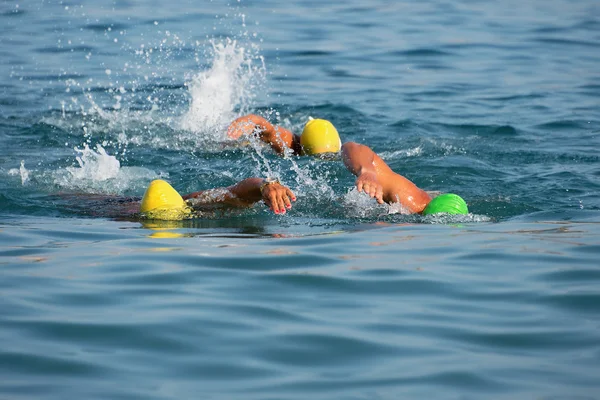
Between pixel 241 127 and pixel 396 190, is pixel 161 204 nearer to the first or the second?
pixel 396 190

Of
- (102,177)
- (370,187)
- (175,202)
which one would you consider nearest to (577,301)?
(370,187)

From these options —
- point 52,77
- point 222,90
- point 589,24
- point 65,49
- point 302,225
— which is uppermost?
point 589,24

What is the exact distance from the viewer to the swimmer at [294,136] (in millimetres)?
10461

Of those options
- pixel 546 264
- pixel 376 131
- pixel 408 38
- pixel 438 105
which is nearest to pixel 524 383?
pixel 546 264

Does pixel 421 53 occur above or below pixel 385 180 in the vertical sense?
above

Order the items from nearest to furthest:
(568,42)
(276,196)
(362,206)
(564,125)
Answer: (276,196) → (362,206) → (564,125) → (568,42)

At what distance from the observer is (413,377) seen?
415 cm

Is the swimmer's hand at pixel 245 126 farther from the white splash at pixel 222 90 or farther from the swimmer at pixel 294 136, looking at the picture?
the white splash at pixel 222 90

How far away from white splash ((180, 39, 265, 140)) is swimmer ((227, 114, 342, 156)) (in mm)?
410

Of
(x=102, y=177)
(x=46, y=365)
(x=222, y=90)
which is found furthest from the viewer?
(x=222, y=90)

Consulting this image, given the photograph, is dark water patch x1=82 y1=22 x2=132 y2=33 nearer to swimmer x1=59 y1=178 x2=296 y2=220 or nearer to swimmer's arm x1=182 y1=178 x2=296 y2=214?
swimmer x1=59 y1=178 x2=296 y2=220

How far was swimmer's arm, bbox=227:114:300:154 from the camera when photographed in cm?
1065

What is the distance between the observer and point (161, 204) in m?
7.73

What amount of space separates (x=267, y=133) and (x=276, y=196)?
13.3 feet
